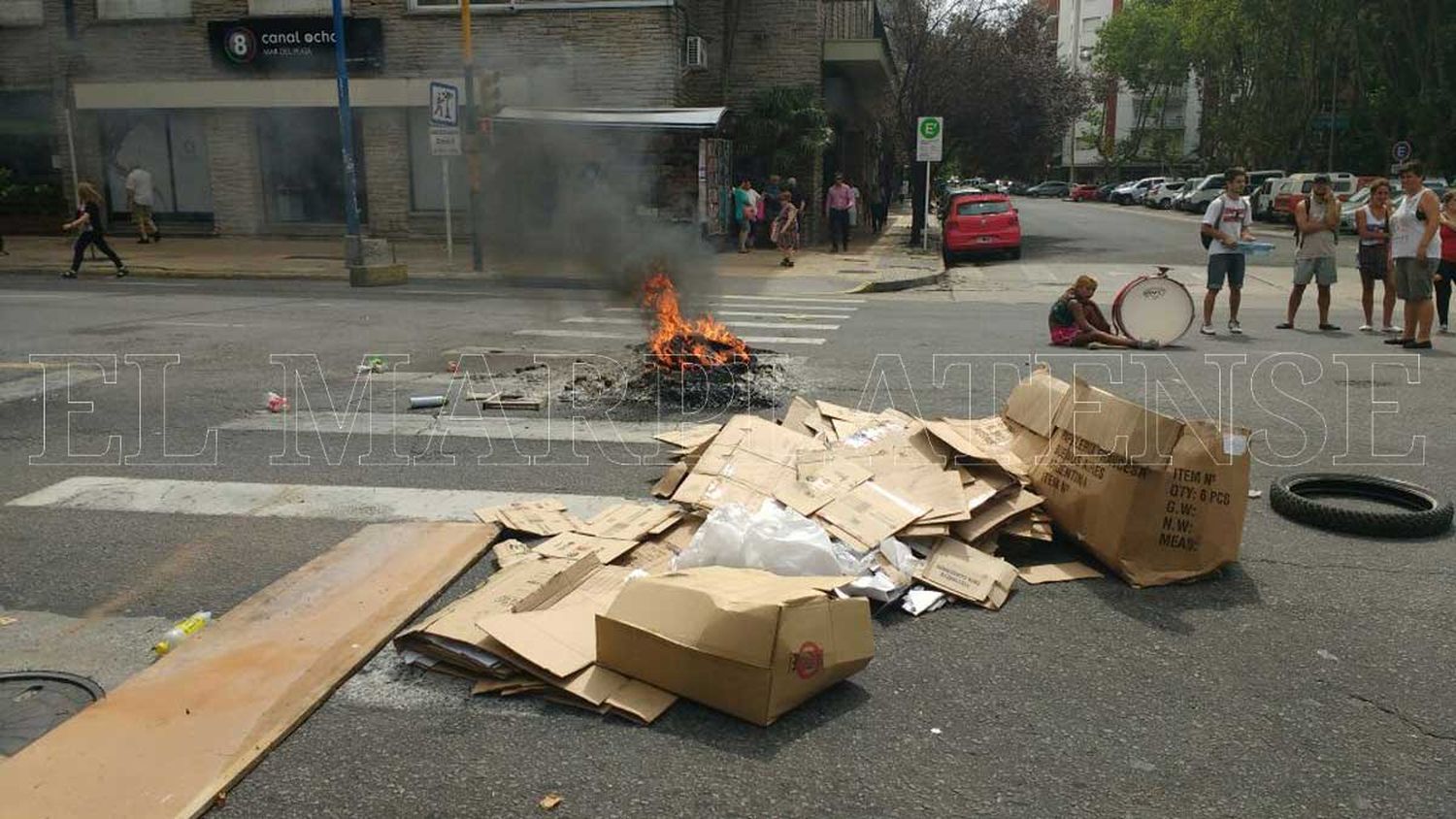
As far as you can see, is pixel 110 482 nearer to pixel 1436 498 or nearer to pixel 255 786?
pixel 255 786

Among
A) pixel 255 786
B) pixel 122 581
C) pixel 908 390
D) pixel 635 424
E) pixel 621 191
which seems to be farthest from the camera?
pixel 621 191

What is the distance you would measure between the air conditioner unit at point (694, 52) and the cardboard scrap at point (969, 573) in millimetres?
17141

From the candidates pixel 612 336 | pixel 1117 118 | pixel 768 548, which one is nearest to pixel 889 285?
pixel 612 336

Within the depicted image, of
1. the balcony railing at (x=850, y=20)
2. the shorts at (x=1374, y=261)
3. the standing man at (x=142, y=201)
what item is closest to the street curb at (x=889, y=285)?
the shorts at (x=1374, y=261)

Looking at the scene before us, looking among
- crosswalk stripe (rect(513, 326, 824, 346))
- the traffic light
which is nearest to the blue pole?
the traffic light

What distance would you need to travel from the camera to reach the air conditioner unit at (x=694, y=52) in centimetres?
1986

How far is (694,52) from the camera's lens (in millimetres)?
20078

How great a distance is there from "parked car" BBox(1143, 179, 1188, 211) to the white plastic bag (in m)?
51.5

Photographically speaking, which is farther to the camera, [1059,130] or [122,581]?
[1059,130]

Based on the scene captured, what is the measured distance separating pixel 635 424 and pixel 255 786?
4403 mm

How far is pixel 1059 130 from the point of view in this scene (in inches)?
1655

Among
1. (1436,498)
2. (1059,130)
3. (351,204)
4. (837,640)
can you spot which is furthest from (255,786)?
(1059,130)

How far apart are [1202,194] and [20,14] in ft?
143

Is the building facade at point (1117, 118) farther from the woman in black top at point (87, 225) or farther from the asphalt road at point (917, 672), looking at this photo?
the asphalt road at point (917, 672)
